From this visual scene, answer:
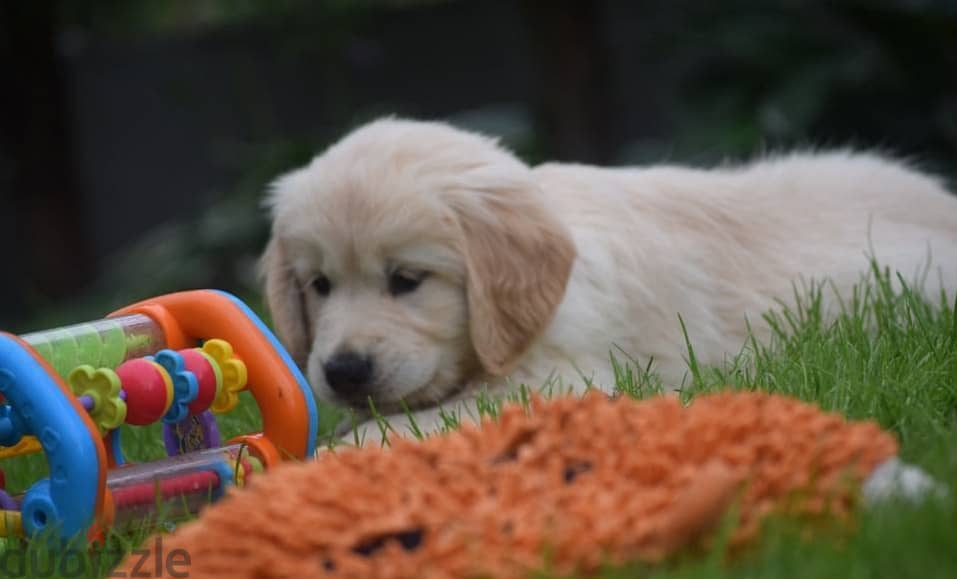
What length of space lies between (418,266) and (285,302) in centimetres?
54

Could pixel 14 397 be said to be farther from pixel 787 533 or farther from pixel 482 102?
pixel 482 102

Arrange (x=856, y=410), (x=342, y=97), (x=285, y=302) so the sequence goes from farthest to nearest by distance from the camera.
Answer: (x=342, y=97) < (x=285, y=302) < (x=856, y=410)

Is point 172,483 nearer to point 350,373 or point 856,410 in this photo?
point 350,373

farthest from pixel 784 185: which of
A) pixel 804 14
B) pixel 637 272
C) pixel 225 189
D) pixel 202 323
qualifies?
pixel 225 189

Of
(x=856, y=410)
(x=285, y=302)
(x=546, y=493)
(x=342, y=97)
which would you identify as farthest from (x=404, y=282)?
(x=342, y=97)

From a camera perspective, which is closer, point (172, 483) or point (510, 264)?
point (172, 483)

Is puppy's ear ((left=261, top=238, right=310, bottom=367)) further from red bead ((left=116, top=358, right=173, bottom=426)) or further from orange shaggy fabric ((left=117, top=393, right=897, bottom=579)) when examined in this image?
orange shaggy fabric ((left=117, top=393, right=897, bottom=579))

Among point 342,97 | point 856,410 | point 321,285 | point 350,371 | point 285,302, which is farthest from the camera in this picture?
point 342,97

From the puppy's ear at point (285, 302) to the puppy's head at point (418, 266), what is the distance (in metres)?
0.16

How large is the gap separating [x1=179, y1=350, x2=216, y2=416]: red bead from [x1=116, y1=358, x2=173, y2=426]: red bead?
0.25ft

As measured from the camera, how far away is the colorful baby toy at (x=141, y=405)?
2273 mm

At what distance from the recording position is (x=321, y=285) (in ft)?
12.0

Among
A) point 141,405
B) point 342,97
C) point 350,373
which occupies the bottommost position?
point 342,97

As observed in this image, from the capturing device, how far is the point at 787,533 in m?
1.70
